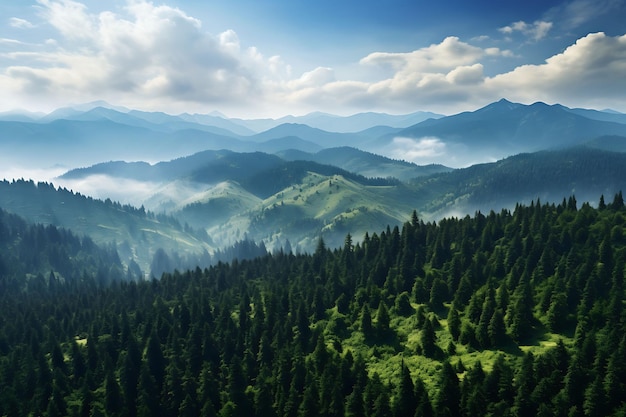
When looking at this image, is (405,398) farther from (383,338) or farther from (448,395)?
(383,338)

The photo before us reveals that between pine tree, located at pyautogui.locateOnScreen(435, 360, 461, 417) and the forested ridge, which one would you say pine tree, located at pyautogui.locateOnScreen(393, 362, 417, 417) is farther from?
pine tree, located at pyautogui.locateOnScreen(435, 360, 461, 417)

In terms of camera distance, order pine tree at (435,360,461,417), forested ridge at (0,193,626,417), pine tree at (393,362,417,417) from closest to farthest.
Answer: pine tree at (435,360,461,417) < forested ridge at (0,193,626,417) < pine tree at (393,362,417,417)

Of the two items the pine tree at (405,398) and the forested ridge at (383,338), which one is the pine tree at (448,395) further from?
the pine tree at (405,398)

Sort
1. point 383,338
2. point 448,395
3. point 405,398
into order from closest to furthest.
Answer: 1. point 448,395
2. point 405,398
3. point 383,338

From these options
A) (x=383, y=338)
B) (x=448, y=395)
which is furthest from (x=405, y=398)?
(x=383, y=338)

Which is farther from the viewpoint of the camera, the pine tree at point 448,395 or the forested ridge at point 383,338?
the forested ridge at point 383,338

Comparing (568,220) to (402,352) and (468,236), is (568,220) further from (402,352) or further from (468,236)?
(402,352)

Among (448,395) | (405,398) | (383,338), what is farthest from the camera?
(383,338)

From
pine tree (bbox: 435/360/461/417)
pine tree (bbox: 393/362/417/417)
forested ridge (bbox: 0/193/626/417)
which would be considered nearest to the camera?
pine tree (bbox: 435/360/461/417)

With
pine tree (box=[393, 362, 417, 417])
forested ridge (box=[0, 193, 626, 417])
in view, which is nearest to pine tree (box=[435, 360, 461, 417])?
forested ridge (box=[0, 193, 626, 417])

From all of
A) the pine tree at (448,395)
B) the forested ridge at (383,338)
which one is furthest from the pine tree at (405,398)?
the pine tree at (448,395)
